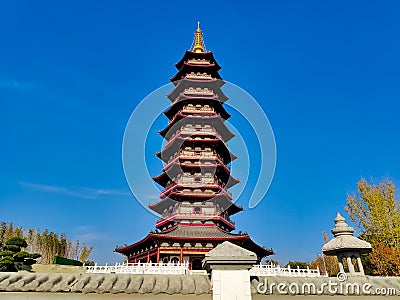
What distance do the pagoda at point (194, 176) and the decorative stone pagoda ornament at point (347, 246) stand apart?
11.0 metres

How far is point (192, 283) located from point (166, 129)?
23638mm

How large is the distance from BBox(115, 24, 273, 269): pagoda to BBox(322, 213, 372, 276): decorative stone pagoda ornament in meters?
11.0

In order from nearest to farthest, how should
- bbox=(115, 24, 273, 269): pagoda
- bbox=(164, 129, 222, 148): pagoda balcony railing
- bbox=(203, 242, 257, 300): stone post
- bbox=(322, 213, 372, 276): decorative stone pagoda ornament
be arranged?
1. bbox=(203, 242, 257, 300): stone post
2. bbox=(322, 213, 372, 276): decorative stone pagoda ornament
3. bbox=(115, 24, 273, 269): pagoda
4. bbox=(164, 129, 222, 148): pagoda balcony railing

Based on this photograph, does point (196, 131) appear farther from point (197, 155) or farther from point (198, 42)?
point (198, 42)

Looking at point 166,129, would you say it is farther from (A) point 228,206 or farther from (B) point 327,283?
(B) point 327,283

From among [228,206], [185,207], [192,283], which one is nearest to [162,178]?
[185,207]

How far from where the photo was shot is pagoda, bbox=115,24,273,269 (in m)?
23.0

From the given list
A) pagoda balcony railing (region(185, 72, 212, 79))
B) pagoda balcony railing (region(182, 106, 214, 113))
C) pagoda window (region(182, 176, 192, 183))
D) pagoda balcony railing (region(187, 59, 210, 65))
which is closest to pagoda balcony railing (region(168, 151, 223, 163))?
pagoda window (region(182, 176, 192, 183))

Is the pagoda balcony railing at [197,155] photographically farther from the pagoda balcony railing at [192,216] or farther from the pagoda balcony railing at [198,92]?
the pagoda balcony railing at [198,92]

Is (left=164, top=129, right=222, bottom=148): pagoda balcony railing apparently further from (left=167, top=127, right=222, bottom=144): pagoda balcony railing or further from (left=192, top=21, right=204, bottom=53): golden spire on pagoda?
(left=192, top=21, right=204, bottom=53): golden spire on pagoda

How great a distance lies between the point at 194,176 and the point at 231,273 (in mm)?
19897

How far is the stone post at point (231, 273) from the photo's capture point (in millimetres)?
7152

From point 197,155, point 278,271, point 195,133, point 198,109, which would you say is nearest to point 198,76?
point 198,109

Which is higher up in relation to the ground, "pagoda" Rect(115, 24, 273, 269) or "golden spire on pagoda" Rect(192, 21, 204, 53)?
"golden spire on pagoda" Rect(192, 21, 204, 53)
